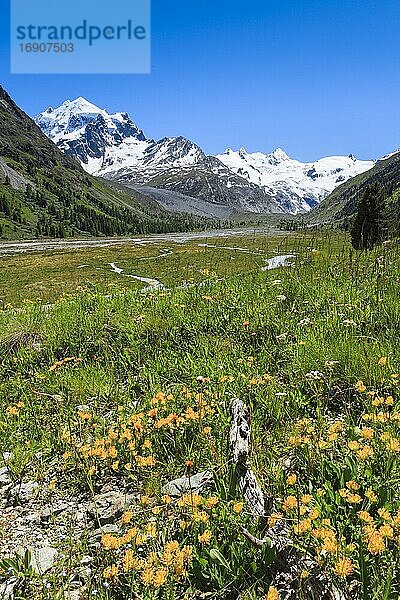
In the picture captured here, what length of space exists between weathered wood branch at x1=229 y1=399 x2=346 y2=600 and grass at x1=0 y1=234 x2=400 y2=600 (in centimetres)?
7

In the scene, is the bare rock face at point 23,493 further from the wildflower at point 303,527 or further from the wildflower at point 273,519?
the wildflower at point 303,527

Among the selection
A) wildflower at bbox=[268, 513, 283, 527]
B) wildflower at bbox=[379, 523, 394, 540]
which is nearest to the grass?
wildflower at bbox=[379, 523, 394, 540]

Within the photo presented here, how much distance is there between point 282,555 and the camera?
2939 millimetres

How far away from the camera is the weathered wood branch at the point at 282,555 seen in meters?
2.58

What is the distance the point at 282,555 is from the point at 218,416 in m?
2.01

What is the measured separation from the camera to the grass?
295 cm

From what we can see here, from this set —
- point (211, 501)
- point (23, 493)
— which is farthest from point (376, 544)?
point (23, 493)

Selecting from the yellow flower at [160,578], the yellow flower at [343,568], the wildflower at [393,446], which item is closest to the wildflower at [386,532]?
the yellow flower at [343,568]

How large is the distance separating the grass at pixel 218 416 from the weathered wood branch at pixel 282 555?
7cm

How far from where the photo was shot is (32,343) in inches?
334

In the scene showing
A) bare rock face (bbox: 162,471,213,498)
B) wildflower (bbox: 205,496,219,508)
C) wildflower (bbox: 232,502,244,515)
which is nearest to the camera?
wildflower (bbox: 232,502,244,515)

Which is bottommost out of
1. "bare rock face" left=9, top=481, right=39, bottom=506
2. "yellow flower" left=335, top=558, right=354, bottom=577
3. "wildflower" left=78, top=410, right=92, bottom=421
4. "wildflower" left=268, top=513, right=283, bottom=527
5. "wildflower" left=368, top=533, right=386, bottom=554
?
"bare rock face" left=9, top=481, right=39, bottom=506

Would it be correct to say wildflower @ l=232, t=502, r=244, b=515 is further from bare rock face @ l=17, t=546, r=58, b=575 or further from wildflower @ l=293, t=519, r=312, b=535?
bare rock face @ l=17, t=546, r=58, b=575

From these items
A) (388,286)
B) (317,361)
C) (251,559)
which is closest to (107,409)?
(317,361)
